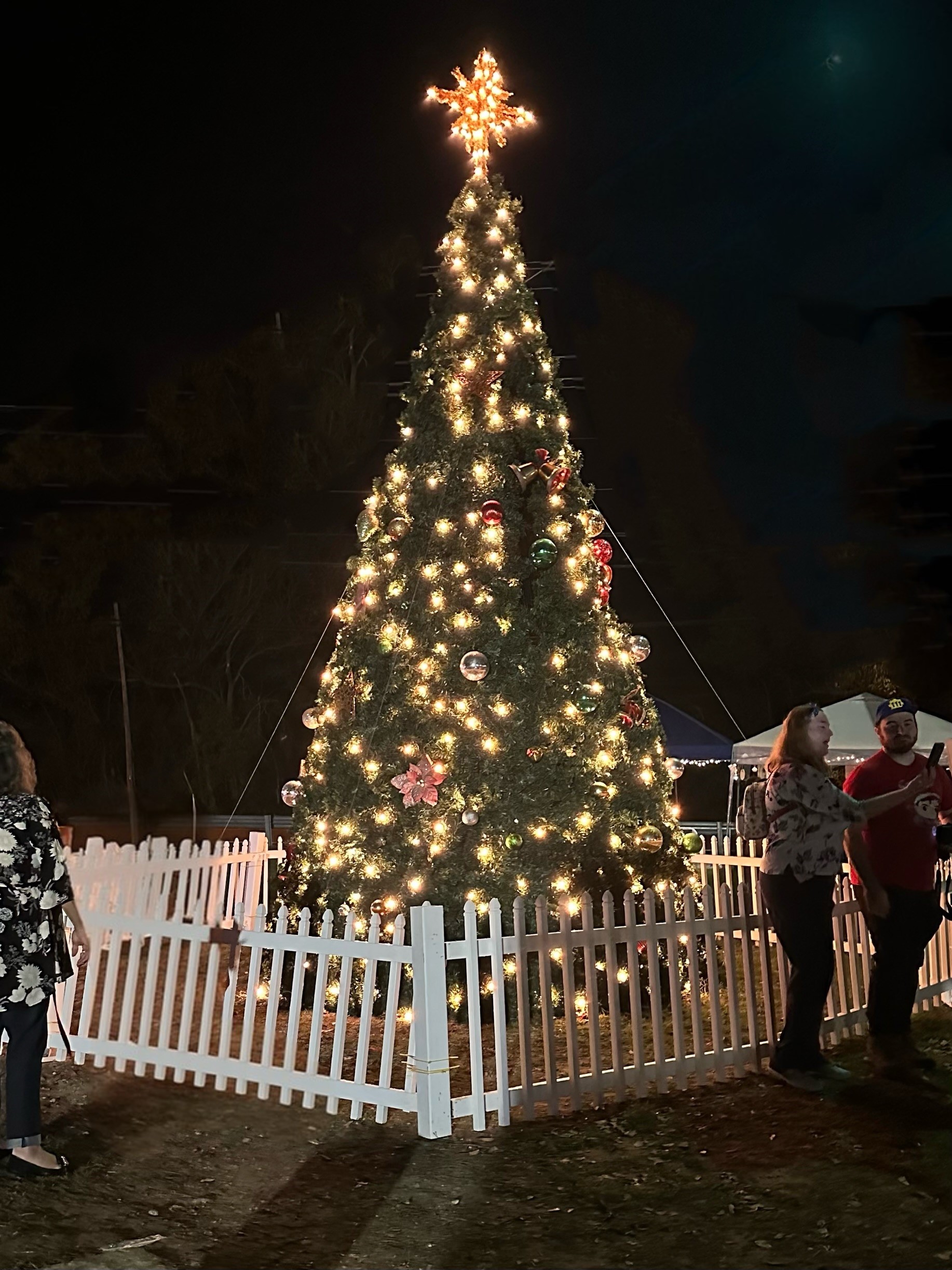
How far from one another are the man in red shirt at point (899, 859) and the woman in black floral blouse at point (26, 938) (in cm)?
383

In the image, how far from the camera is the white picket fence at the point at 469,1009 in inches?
223

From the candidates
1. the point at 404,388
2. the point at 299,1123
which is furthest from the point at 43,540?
the point at 299,1123

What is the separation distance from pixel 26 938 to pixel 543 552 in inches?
157

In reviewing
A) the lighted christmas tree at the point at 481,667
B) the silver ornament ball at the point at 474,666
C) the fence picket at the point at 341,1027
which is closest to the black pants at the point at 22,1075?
the fence picket at the point at 341,1027

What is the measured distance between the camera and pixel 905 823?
6.59 m

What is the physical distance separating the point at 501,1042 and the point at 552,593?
10.6 feet

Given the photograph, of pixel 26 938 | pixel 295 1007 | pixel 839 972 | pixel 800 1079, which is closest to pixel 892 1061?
pixel 800 1079

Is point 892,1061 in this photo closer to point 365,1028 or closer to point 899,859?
point 899,859

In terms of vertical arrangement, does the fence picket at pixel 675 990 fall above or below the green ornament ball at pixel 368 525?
below

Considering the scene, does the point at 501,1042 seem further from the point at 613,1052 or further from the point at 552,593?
the point at 552,593

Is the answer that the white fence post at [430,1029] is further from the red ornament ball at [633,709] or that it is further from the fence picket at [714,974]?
the red ornament ball at [633,709]

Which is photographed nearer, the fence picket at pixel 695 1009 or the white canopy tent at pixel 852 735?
the fence picket at pixel 695 1009

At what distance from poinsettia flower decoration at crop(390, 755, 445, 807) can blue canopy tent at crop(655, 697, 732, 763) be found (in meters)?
11.9

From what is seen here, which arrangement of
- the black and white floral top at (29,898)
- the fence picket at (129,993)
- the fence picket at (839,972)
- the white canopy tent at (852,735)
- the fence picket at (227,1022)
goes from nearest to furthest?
the black and white floral top at (29,898), the fence picket at (227,1022), the fence picket at (129,993), the fence picket at (839,972), the white canopy tent at (852,735)
